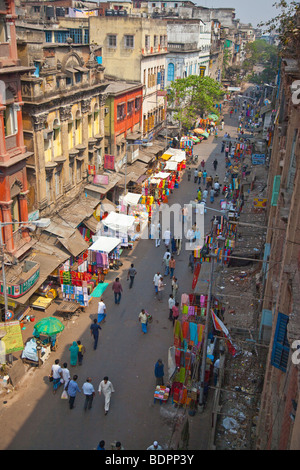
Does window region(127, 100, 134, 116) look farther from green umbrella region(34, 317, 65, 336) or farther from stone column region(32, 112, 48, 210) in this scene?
green umbrella region(34, 317, 65, 336)

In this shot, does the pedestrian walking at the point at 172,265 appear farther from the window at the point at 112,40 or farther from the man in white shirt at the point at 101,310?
the window at the point at 112,40

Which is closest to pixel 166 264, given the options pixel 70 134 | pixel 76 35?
pixel 70 134

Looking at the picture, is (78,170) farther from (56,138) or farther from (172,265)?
(172,265)

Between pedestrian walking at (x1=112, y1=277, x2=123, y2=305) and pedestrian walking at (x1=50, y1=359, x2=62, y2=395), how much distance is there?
609 cm

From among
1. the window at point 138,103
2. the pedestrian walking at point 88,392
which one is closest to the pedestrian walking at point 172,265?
the pedestrian walking at point 88,392

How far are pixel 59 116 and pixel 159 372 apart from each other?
1478cm

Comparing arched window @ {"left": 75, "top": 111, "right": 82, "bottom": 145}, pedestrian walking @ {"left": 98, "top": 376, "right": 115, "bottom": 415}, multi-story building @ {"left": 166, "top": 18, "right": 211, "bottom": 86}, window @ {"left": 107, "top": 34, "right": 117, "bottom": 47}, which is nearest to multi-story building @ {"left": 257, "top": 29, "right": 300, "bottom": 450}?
pedestrian walking @ {"left": 98, "top": 376, "right": 115, "bottom": 415}

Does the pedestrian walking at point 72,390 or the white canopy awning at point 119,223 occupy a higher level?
the white canopy awning at point 119,223

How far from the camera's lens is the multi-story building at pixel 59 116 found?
21.8 metres

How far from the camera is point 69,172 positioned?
86.6 ft

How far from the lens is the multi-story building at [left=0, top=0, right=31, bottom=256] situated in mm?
18422

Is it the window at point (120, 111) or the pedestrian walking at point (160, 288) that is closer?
the pedestrian walking at point (160, 288)

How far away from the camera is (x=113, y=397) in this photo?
53.0 ft
